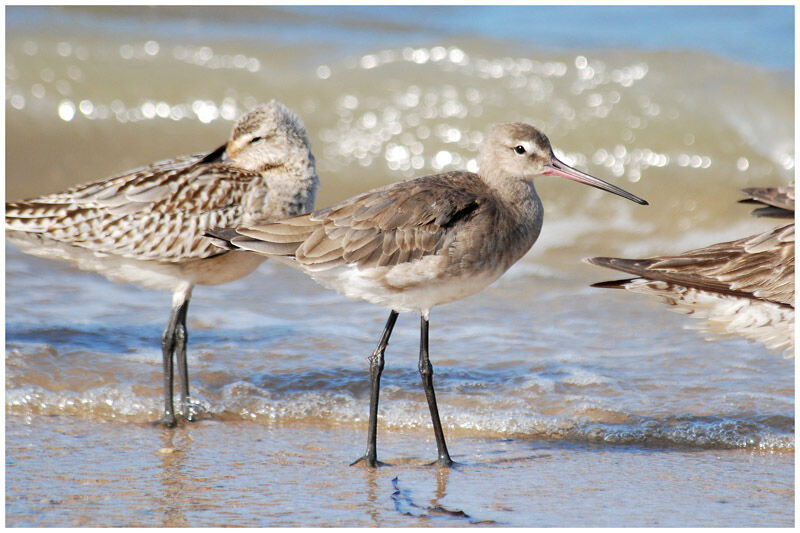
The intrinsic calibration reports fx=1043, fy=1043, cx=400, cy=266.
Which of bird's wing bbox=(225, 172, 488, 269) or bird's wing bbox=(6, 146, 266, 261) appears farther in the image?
bird's wing bbox=(6, 146, 266, 261)

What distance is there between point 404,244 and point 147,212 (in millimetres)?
1663

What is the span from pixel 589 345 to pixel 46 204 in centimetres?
A: 334

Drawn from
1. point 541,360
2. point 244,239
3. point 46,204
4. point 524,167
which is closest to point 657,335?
point 541,360

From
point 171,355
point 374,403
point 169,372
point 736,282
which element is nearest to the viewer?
point 374,403

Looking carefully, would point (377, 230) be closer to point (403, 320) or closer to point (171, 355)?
point (171, 355)

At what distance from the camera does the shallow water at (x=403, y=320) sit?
4461mm

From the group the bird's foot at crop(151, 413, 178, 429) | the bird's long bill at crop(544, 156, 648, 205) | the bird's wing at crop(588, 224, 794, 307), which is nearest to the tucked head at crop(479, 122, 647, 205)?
the bird's long bill at crop(544, 156, 648, 205)

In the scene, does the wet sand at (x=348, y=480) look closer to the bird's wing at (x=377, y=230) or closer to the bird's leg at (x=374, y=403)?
the bird's leg at (x=374, y=403)

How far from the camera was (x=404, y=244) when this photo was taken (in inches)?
184

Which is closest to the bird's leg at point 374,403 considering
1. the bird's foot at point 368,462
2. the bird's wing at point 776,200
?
the bird's foot at point 368,462

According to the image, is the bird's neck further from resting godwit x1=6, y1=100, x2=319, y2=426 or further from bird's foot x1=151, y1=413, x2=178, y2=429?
bird's foot x1=151, y1=413, x2=178, y2=429

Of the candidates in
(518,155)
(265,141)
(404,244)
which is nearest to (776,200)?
(518,155)

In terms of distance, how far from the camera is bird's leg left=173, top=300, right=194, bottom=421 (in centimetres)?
556

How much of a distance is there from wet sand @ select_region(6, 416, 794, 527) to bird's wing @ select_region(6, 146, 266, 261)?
0.95 metres
